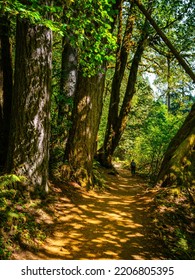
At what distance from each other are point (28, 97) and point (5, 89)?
1994 mm

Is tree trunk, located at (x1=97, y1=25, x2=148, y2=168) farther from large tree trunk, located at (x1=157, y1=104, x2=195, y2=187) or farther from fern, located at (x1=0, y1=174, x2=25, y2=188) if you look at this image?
fern, located at (x1=0, y1=174, x2=25, y2=188)

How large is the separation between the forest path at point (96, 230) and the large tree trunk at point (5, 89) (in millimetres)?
1878

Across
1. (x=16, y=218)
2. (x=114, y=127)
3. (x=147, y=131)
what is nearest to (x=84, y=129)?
(x=16, y=218)

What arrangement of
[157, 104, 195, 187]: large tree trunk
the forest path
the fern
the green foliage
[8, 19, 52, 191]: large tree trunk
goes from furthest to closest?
the green foliage → [157, 104, 195, 187]: large tree trunk → [8, 19, 52, 191]: large tree trunk → the fern → the forest path

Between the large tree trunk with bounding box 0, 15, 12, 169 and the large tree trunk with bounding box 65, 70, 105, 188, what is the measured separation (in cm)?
212

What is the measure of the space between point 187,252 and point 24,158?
3.66 m

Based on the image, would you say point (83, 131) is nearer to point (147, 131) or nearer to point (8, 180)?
point (8, 180)

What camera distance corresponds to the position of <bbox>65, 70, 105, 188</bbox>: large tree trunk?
8.66 m

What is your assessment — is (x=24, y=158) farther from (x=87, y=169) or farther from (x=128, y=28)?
(x=128, y=28)

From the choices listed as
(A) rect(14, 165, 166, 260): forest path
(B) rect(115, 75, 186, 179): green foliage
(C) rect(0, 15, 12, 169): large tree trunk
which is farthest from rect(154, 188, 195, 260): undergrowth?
(B) rect(115, 75, 186, 179): green foliage

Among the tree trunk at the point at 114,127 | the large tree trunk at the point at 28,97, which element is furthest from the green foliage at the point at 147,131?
the large tree trunk at the point at 28,97

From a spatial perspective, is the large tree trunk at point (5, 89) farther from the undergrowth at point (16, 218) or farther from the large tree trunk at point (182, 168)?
the large tree trunk at point (182, 168)

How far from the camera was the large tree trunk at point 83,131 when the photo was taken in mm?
8664
